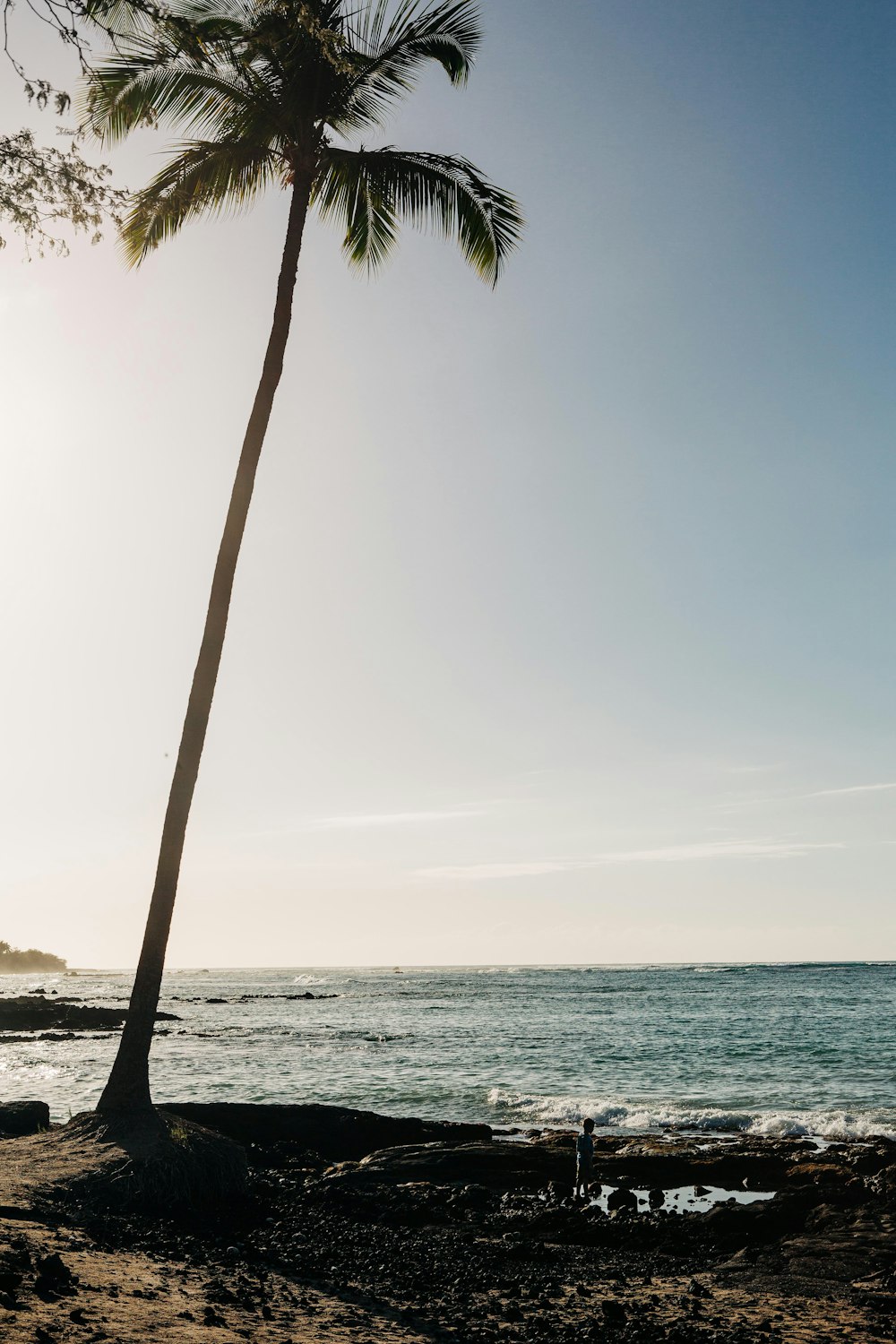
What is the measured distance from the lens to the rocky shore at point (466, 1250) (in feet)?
24.3

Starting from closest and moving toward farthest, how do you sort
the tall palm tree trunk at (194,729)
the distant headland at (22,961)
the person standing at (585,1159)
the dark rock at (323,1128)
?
the tall palm tree trunk at (194,729) → the person standing at (585,1159) → the dark rock at (323,1128) → the distant headland at (22,961)

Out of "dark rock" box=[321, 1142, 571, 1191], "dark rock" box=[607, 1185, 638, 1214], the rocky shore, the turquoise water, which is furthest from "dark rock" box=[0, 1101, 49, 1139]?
"dark rock" box=[607, 1185, 638, 1214]

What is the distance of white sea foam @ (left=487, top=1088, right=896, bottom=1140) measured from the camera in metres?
21.8

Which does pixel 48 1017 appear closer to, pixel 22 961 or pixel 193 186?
pixel 193 186

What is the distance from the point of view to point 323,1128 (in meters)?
18.5

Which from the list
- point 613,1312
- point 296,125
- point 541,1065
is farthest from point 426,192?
point 541,1065

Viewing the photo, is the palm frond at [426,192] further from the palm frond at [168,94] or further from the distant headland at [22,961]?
the distant headland at [22,961]

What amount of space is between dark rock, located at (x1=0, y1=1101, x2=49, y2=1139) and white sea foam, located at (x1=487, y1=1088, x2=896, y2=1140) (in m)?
11.9

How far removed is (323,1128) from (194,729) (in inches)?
421

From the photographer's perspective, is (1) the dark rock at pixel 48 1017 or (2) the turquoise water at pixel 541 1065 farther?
(1) the dark rock at pixel 48 1017

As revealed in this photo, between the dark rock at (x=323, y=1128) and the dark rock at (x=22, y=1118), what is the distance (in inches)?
95.0

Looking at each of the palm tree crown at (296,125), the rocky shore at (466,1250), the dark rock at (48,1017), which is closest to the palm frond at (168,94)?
the palm tree crown at (296,125)

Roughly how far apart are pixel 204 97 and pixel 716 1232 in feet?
64.4

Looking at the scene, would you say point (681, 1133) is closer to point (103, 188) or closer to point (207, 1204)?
point (207, 1204)
